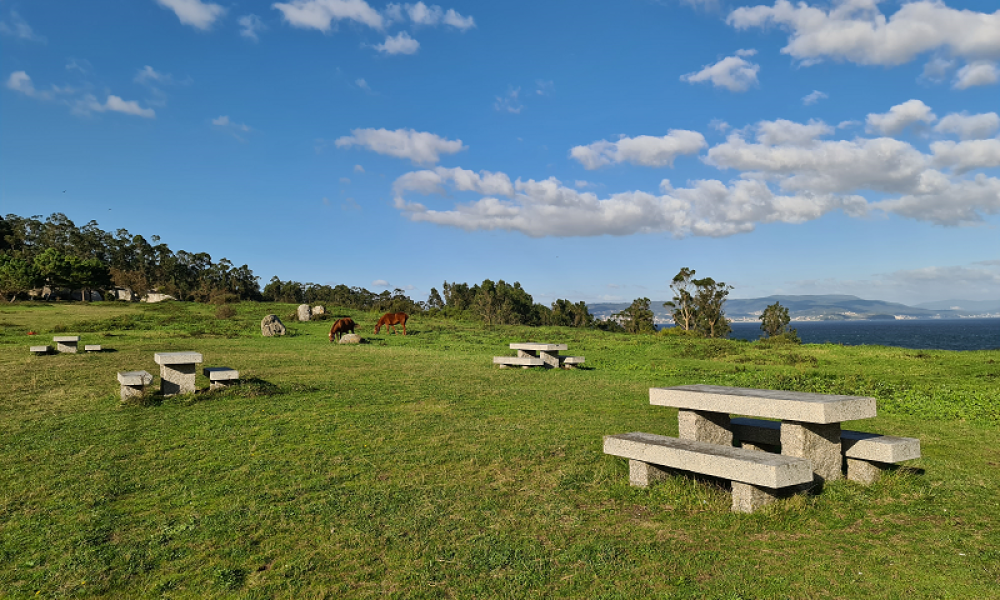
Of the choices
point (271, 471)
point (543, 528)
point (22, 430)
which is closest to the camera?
point (543, 528)

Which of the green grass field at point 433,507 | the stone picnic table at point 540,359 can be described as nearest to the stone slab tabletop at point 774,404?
the green grass field at point 433,507

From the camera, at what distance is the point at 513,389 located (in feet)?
44.2

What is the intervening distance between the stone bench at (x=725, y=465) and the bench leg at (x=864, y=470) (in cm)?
96

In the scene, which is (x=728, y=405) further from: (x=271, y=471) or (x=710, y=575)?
(x=271, y=471)

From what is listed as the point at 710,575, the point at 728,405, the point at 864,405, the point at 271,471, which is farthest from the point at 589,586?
the point at 271,471

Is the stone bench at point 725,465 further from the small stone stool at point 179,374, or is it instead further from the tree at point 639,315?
the tree at point 639,315

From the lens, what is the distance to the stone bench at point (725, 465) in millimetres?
5160


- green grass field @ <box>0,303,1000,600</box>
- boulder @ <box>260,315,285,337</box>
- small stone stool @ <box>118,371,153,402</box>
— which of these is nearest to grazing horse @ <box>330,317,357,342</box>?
boulder @ <box>260,315,285,337</box>

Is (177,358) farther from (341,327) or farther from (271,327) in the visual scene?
(271,327)

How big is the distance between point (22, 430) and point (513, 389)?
30.3 feet

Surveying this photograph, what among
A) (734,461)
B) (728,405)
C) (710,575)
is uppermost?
(728,405)

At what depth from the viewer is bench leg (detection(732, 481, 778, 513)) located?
17.6ft

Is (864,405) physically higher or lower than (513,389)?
higher

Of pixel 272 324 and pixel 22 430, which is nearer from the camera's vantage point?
pixel 22 430
